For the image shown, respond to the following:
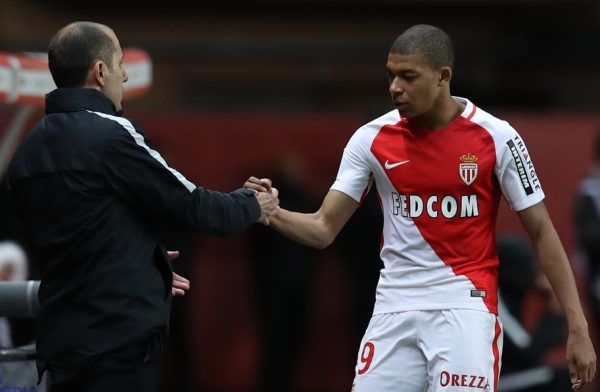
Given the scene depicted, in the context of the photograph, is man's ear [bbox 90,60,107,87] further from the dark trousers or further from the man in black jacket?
the dark trousers

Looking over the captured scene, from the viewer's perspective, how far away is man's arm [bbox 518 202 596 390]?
218 inches

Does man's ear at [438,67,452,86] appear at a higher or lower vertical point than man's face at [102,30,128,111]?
higher

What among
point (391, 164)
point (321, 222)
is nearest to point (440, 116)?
point (391, 164)

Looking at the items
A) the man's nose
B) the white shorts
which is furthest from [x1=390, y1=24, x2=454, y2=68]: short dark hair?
the white shorts

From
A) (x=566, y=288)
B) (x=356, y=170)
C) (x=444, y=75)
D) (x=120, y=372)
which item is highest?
(x=444, y=75)

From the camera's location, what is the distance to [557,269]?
567 centimetres

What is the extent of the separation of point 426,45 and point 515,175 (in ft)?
2.23

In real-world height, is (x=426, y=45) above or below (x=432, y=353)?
above

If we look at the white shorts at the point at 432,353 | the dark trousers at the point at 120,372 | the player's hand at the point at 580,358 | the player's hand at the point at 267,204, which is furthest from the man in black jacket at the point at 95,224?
the player's hand at the point at 580,358

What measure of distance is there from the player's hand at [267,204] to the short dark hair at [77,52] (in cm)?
97

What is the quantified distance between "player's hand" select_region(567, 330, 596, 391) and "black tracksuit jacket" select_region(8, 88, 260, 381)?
5.59ft

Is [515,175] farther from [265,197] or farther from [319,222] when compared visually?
[265,197]

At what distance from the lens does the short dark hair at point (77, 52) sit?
5.13m

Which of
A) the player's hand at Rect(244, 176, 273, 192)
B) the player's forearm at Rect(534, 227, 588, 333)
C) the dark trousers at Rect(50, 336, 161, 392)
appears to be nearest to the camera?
the dark trousers at Rect(50, 336, 161, 392)
